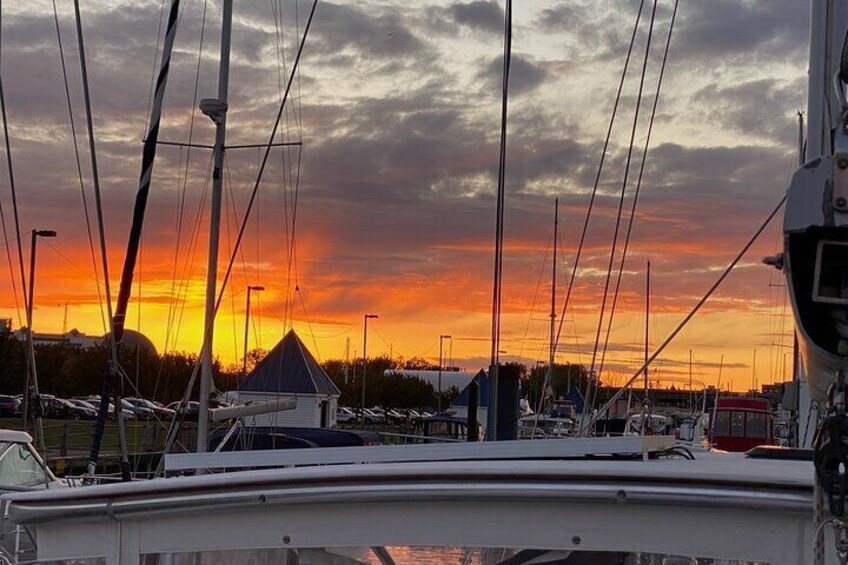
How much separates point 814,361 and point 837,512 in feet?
1.27

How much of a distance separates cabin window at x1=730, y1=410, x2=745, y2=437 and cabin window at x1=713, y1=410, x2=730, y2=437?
14cm

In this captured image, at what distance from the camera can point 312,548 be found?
3.69m

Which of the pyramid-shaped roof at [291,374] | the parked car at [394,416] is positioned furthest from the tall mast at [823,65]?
the parked car at [394,416]

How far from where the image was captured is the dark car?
55719 mm

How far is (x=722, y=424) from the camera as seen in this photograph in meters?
29.0

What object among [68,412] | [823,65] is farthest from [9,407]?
[823,65]

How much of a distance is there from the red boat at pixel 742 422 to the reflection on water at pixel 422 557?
24.5 metres

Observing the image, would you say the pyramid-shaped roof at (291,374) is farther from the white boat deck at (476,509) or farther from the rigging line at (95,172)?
the white boat deck at (476,509)

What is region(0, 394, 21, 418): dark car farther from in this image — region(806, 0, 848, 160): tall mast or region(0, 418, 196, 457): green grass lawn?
region(806, 0, 848, 160): tall mast

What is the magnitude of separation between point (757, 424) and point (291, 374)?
57.7 feet

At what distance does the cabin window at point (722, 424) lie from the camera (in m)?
28.5

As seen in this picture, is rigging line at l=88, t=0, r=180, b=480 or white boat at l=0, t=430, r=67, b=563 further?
white boat at l=0, t=430, r=67, b=563

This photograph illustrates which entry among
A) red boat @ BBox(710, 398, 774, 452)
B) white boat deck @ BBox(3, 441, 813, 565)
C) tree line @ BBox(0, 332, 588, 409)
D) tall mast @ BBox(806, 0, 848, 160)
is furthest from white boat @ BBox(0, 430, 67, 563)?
tree line @ BBox(0, 332, 588, 409)

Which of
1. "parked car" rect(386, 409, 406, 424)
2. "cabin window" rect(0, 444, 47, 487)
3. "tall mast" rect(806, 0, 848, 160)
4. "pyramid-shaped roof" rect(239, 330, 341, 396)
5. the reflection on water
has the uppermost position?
"tall mast" rect(806, 0, 848, 160)
